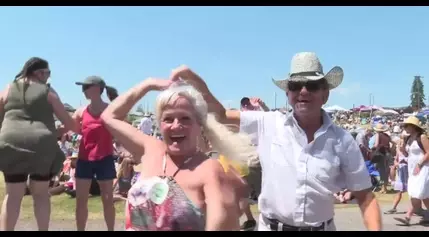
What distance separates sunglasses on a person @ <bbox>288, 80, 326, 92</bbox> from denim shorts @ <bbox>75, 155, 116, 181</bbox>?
8.51 ft

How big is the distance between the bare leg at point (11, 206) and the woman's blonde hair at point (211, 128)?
212 cm

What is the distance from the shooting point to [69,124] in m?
4.13

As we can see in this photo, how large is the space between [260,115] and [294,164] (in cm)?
37

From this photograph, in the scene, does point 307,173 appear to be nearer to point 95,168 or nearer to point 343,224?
point 95,168

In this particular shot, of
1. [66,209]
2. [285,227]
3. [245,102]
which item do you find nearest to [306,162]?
[285,227]

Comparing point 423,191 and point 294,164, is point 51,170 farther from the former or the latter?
point 423,191

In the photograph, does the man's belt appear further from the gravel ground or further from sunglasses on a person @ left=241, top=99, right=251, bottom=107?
sunglasses on a person @ left=241, top=99, right=251, bottom=107

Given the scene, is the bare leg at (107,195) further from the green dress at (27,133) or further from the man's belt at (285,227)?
the man's belt at (285,227)

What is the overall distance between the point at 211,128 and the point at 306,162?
0.50 m

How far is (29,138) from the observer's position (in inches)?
154

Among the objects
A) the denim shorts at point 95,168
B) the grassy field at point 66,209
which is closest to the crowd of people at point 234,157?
the denim shorts at point 95,168

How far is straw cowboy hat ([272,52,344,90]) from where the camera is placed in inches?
101
